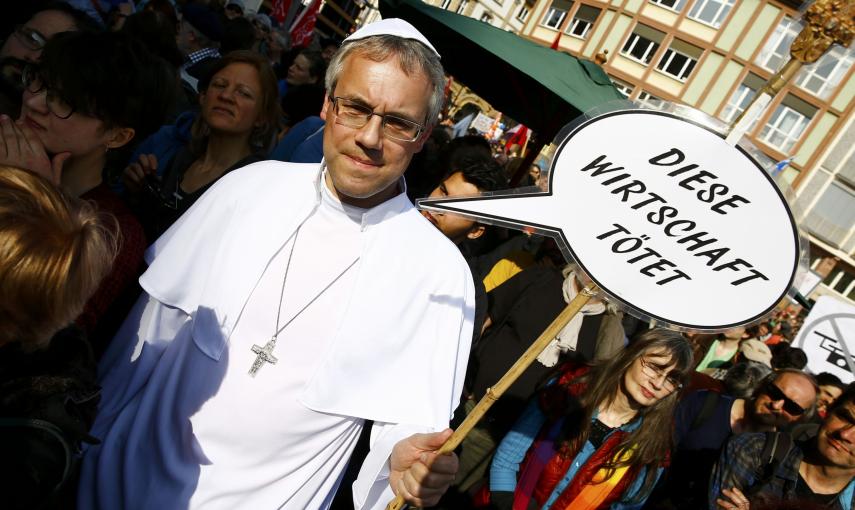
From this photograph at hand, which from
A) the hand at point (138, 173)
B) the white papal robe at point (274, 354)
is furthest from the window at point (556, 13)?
the white papal robe at point (274, 354)

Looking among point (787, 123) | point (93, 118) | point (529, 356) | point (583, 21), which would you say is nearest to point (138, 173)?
point (93, 118)

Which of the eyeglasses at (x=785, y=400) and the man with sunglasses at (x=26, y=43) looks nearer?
the man with sunglasses at (x=26, y=43)

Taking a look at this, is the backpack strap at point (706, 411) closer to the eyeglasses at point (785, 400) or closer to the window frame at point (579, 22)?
the eyeglasses at point (785, 400)

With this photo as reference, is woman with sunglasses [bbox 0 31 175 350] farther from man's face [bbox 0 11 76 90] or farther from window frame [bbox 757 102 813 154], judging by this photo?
window frame [bbox 757 102 813 154]

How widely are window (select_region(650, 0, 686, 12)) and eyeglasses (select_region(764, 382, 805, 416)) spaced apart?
31.6 metres

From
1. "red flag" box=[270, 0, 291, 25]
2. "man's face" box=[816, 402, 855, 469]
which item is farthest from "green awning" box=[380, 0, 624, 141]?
"red flag" box=[270, 0, 291, 25]

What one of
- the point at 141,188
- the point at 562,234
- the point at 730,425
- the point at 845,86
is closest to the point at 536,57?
the point at 730,425

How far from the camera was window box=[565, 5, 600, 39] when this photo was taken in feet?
102

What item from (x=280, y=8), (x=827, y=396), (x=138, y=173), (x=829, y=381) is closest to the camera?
(x=138, y=173)

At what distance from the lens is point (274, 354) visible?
1488 millimetres

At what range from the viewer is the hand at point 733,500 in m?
2.47

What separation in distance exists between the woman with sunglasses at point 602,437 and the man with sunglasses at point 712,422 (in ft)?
2.14

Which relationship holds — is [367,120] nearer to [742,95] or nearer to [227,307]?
[227,307]

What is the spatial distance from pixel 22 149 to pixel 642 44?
1332 inches
